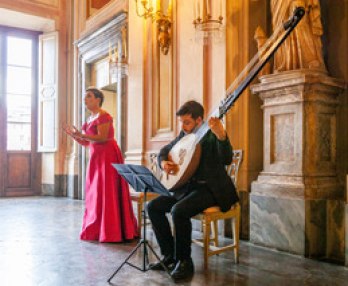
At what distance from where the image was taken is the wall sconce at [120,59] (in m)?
5.83

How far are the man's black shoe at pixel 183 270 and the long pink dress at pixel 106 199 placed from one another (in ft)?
4.13

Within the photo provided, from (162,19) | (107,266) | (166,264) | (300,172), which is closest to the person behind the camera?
(166,264)

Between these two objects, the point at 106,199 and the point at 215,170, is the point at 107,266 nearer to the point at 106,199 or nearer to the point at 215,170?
the point at 106,199

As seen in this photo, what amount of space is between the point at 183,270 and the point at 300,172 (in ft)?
4.55

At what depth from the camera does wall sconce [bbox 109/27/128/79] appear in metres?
5.83

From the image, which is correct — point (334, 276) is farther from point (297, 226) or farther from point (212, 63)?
point (212, 63)

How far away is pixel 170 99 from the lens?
4.94 meters

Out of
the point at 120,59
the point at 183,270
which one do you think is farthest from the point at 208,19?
the point at 183,270

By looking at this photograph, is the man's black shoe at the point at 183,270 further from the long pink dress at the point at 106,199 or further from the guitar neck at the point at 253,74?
the long pink dress at the point at 106,199

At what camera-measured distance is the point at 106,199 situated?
386cm

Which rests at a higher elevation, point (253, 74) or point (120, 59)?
point (120, 59)

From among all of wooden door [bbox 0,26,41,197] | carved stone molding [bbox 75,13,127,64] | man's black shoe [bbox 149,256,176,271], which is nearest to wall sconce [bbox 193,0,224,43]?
man's black shoe [bbox 149,256,176,271]

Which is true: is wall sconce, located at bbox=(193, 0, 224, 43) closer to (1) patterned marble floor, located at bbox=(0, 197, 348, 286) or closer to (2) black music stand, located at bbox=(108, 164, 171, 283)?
(2) black music stand, located at bbox=(108, 164, 171, 283)

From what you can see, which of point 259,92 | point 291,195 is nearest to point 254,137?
point 259,92
